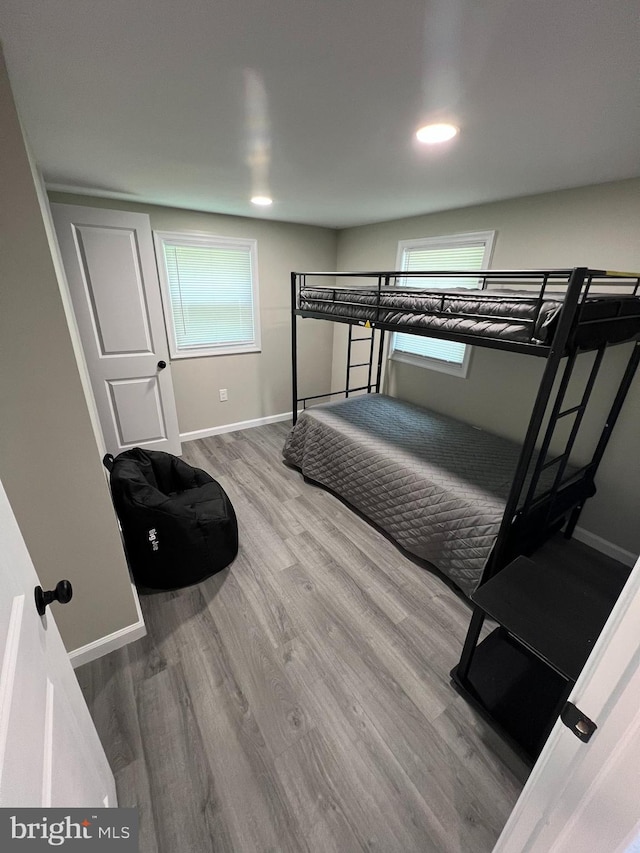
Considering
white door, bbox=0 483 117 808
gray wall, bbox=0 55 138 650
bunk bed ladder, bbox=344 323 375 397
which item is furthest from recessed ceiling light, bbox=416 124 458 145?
bunk bed ladder, bbox=344 323 375 397

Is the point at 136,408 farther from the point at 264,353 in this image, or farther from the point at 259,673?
the point at 259,673

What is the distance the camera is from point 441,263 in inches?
114

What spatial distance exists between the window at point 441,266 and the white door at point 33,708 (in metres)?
2.48

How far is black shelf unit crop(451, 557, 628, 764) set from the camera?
1140 mm

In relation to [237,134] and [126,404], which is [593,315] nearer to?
[237,134]

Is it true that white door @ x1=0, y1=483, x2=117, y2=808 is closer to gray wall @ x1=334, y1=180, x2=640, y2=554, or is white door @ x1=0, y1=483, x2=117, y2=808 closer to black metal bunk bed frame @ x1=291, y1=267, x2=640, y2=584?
black metal bunk bed frame @ x1=291, y1=267, x2=640, y2=584

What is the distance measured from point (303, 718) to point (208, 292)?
3.35m

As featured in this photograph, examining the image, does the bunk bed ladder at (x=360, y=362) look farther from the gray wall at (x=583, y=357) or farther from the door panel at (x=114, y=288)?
the door panel at (x=114, y=288)

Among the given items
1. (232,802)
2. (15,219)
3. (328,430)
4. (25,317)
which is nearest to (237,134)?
(15,219)

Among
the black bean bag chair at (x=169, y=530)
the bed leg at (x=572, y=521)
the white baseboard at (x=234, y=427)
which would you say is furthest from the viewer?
the white baseboard at (x=234, y=427)

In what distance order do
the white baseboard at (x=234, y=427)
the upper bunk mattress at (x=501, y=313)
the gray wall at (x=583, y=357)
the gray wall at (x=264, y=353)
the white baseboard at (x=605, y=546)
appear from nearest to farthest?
the upper bunk mattress at (x=501, y=313), the gray wall at (x=583, y=357), the white baseboard at (x=605, y=546), the gray wall at (x=264, y=353), the white baseboard at (x=234, y=427)

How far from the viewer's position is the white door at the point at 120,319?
8.04 ft

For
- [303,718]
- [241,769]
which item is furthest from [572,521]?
[241,769]

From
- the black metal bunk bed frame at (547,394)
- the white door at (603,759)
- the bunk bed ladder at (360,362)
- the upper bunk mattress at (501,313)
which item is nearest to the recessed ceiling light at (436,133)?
the black metal bunk bed frame at (547,394)
